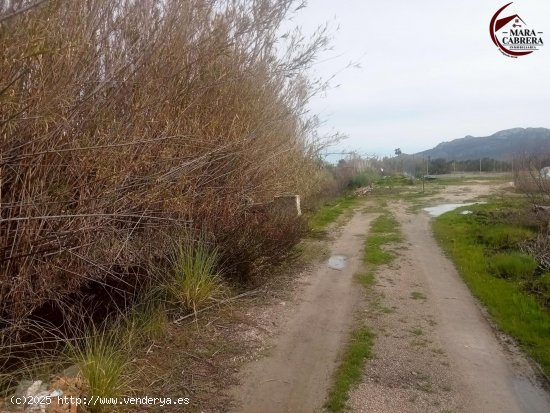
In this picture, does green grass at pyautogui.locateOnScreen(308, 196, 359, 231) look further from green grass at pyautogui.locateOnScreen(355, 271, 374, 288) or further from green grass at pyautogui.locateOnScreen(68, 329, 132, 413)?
Result: green grass at pyautogui.locateOnScreen(68, 329, 132, 413)

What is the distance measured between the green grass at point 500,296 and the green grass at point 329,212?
3534 millimetres

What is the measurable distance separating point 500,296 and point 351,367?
137 inches

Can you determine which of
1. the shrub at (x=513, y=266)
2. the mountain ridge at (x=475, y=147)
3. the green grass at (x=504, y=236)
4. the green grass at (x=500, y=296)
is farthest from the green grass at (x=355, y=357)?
the mountain ridge at (x=475, y=147)

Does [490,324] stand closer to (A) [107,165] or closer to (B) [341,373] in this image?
(B) [341,373]

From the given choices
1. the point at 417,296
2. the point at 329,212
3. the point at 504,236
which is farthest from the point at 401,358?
the point at 329,212

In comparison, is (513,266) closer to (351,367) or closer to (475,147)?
(351,367)

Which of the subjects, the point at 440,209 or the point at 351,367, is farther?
the point at 440,209

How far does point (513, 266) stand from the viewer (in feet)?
28.5

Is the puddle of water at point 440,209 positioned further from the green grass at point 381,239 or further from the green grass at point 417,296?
the green grass at point 417,296

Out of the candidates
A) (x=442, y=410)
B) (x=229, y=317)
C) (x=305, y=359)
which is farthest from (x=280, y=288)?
(x=442, y=410)

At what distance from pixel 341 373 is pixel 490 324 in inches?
96.1

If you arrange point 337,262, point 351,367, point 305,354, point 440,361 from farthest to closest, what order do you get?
1. point 337,262
2. point 305,354
3. point 440,361
4. point 351,367

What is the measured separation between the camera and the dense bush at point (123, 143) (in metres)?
4.17

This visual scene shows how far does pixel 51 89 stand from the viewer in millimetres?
4227
